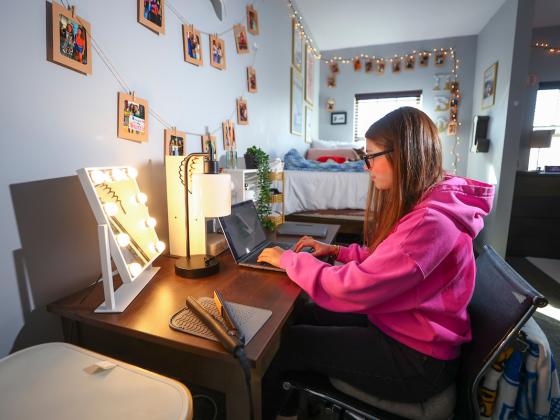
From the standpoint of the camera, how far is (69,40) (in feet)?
2.78

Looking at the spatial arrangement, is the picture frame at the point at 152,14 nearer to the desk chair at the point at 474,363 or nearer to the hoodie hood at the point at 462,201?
the hoodie hood at the point at 462,201

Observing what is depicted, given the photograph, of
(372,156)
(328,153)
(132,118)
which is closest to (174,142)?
(132,118)

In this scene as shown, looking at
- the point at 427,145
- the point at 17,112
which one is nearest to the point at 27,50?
the point at 17,112

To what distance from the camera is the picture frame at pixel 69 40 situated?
804 millimetres

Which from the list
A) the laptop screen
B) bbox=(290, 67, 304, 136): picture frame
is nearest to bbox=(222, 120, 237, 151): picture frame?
the laptop screen

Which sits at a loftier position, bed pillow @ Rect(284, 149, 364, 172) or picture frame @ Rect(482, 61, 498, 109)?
picture frame @ Rect(482, 61, 498, 109)

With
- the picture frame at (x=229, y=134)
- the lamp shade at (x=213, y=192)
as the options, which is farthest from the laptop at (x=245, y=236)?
the picture frame at (x=229, y=134)

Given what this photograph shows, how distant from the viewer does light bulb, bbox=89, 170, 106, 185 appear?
0.76 m

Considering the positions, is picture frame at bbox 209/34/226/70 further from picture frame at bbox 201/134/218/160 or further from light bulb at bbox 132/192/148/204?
light bulb at bbox 132/192/148/204

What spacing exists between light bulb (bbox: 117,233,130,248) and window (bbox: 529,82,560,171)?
4.64m

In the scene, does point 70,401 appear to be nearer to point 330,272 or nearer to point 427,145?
point 330,272

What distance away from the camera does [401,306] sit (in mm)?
757

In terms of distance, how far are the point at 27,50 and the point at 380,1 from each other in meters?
3.42

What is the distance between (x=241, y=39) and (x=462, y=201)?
161 cm
